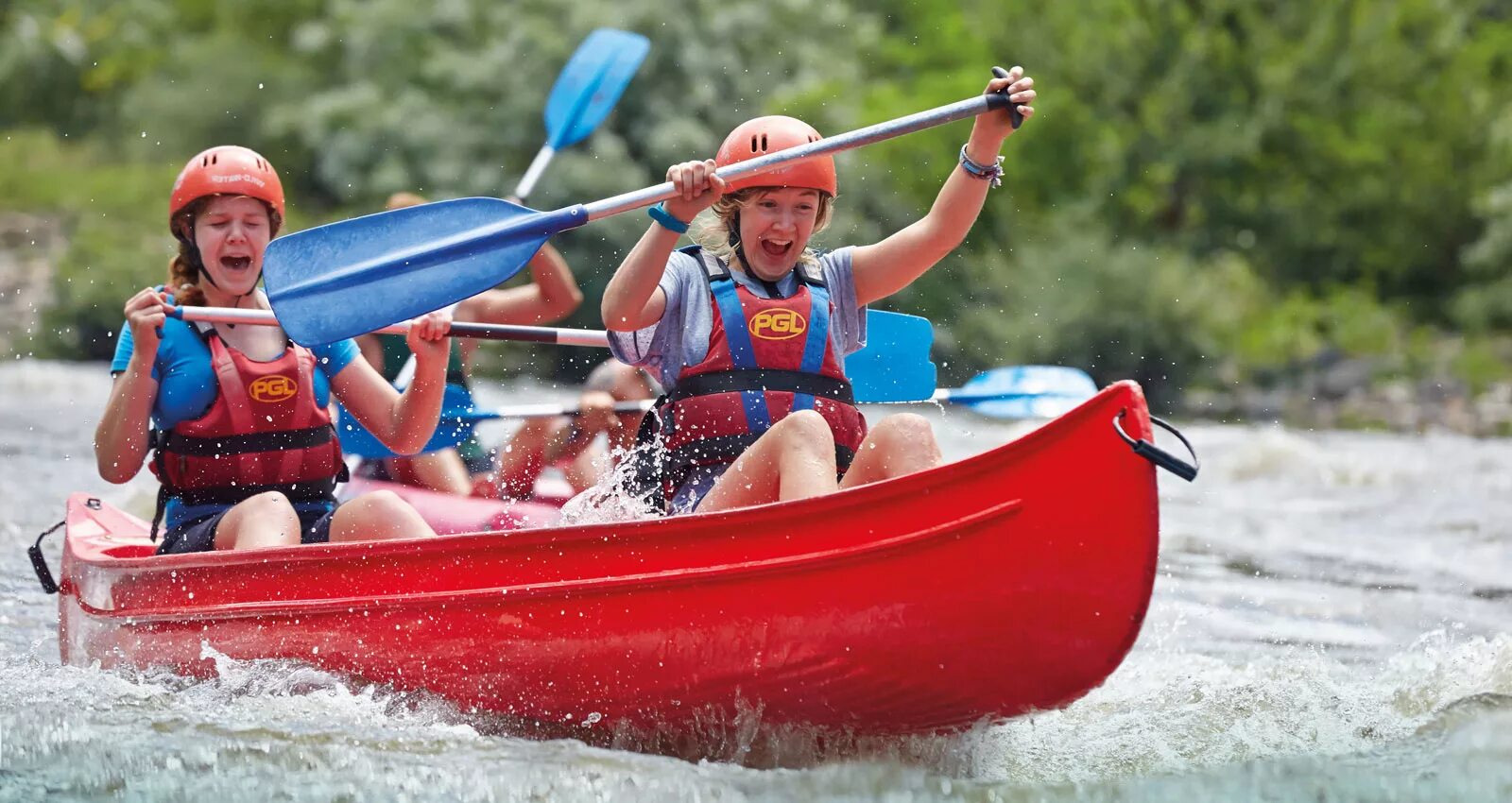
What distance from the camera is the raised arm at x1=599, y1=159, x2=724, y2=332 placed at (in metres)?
3.26

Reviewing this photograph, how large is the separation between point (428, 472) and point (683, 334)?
2333 mm

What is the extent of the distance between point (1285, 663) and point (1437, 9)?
1377 centimetres

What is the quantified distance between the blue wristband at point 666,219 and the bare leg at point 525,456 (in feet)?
8.16

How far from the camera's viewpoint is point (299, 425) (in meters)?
3.85

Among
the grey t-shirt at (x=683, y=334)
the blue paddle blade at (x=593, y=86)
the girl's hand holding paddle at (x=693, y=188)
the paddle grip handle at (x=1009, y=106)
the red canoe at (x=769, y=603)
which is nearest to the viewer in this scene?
the red canoe at (x=769, y=603)

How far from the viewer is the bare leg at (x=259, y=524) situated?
3.63 metres

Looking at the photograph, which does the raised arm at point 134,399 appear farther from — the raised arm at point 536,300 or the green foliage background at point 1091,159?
the green foliage background at point 1091,159

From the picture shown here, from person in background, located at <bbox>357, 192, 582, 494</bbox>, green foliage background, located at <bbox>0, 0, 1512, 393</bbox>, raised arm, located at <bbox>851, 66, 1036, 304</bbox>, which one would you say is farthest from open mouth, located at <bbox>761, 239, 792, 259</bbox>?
green foliage background, located at <bbox>0, 0, 1512, 393</bbox>

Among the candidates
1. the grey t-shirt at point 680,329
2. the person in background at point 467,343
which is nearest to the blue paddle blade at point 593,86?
the person in background at point 467,343

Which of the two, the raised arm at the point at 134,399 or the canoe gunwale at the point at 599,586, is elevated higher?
the raised arm at the point at 134,399

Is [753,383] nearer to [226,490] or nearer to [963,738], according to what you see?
[963,738]

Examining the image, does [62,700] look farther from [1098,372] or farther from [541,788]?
[1098,372]

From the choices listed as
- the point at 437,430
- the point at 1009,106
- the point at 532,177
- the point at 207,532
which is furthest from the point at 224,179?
the point at 532,177

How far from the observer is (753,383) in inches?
137
